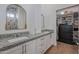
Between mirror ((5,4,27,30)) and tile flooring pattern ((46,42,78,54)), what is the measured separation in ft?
2.32

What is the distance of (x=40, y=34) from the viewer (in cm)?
216

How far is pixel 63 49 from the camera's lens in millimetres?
2055

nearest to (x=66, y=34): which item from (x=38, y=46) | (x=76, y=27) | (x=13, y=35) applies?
(x=76, y=27)

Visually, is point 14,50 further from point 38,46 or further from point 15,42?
point 38,46

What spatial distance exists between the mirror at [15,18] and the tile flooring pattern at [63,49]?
71 cm

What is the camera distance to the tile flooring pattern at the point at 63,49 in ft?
6.66

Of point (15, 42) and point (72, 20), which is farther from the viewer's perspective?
point (72, 20)

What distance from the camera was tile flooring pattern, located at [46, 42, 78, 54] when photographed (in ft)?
6.66

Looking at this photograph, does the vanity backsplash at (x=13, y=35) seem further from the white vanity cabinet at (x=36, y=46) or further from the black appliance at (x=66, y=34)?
the black appliance at (x=66, y=34)

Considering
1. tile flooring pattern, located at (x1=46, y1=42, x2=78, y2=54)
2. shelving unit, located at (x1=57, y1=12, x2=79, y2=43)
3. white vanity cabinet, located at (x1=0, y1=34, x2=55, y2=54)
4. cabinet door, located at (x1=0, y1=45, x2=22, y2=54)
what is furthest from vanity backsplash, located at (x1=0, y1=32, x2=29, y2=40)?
shelving unit, located at (x1=57, y1=12, x2=79, y2=43)

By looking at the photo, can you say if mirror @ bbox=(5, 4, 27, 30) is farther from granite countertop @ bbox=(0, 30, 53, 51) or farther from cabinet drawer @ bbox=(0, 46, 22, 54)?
cabinet drawer @ bbox=(0, 46, 22, 54)

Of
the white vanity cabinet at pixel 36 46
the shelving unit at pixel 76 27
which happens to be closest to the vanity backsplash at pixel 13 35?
the white vanity cabinet at pixel 36 46

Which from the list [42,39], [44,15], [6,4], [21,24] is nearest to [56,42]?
[42,39]

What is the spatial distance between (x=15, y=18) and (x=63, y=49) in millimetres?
1073
